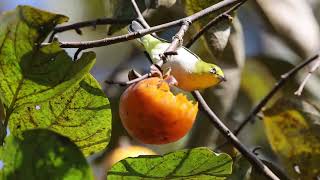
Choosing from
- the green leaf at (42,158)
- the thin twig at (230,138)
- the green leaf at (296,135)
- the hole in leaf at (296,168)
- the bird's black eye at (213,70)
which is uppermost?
the bird's black eye at (213,70)

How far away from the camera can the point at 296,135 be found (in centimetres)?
145

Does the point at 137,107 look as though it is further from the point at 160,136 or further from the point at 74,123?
the point at 74,123

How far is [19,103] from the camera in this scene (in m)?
0.87

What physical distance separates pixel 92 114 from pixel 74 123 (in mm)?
26

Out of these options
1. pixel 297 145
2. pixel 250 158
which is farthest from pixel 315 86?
pixel 250 158

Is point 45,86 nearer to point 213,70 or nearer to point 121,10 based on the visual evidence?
point 213,70

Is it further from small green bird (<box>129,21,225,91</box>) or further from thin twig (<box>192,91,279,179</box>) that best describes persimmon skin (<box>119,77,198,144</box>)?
thin twig (<box>192,91,279,179</box>)

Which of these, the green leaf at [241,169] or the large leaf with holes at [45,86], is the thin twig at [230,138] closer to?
the green leaf at [241,169]

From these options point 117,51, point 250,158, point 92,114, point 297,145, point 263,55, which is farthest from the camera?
point 117,51

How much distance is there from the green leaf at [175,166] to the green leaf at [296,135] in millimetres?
533

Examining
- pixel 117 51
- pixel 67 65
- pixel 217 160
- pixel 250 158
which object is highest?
pixel 67 65

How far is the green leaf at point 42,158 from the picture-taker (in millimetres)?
689

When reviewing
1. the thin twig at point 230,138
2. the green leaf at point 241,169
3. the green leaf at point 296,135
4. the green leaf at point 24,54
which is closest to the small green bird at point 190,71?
the green leaf at point 24,54

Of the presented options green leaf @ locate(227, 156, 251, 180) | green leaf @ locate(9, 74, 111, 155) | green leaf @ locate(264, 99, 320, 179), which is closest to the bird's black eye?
green leaf @ locate(9, 74, 111, 155)
